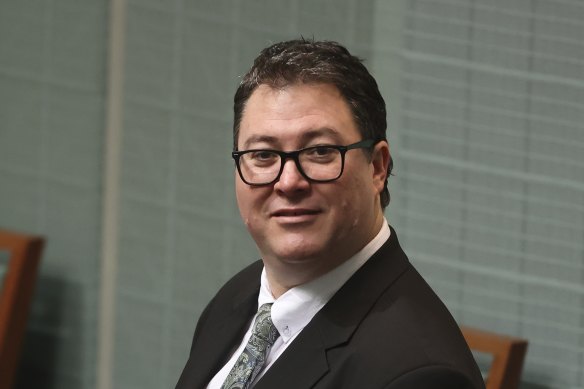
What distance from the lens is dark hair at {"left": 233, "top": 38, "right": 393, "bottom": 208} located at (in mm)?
1607

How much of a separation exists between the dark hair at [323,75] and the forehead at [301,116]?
1 centimetres

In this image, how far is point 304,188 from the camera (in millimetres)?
1588

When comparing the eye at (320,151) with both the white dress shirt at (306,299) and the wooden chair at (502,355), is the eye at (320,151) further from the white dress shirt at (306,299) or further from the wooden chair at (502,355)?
the wooden chair at (502,355)

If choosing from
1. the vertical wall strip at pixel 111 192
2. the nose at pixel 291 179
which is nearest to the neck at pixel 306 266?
the nose at pixel 291 179

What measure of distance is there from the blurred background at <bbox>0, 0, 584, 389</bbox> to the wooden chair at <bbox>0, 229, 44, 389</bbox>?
178mm

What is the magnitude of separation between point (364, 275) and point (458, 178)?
4.23 feet

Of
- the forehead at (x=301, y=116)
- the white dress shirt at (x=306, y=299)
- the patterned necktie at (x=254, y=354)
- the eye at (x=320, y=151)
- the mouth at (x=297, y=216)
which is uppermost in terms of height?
the forehead at (x=301, y=116)

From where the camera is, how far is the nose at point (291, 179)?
1579mm

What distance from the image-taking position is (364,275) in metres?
1.66

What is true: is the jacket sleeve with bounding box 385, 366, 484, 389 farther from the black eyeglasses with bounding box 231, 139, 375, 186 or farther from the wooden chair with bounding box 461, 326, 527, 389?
the wooden chair with bounding box 461, 326, 527, 389

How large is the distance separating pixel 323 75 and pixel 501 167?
1311 millimetres

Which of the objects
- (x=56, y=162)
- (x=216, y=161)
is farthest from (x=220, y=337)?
(x=56, y=162)

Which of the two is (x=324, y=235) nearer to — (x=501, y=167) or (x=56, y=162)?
(x=501, y=167)

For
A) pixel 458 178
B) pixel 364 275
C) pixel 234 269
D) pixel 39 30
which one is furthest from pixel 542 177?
pixel 39 30
